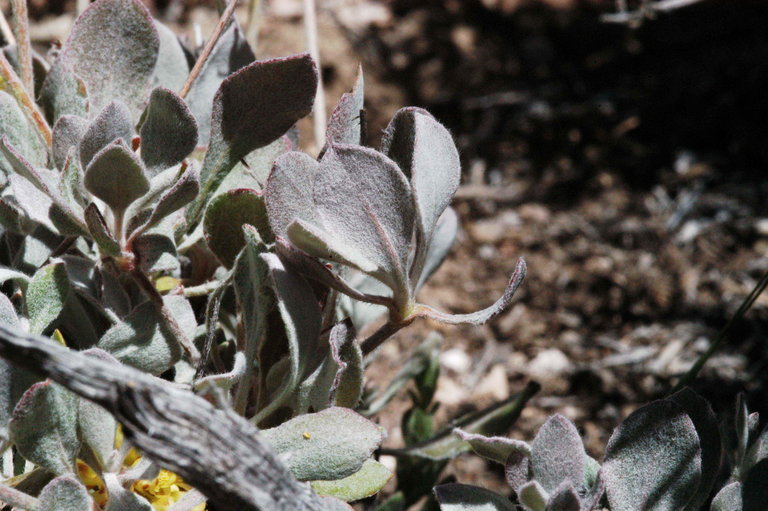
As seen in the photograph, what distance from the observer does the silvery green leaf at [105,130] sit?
32.3 inches

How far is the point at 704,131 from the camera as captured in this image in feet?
8.54

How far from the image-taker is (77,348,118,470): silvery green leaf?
78 centimetres

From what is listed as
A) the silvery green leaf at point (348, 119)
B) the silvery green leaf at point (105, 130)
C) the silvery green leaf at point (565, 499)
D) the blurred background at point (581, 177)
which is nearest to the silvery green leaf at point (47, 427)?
the silvery green leaf at point (105, 130)

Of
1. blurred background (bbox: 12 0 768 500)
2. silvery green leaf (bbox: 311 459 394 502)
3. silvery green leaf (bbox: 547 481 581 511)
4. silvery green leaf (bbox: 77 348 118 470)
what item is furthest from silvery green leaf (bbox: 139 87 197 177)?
blurred background (bbox: 12 0 768 500)

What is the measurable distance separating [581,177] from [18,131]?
6.62ft

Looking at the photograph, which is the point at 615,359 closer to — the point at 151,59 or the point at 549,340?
the point at 549,340

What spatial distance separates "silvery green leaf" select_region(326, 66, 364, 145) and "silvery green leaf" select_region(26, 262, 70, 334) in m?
0.30

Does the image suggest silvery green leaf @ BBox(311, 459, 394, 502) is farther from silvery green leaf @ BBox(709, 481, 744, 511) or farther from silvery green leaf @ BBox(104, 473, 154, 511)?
silvery green leaf @ BBox(709, 481, 744, 511)

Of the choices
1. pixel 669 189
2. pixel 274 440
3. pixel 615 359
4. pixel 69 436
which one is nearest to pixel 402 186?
pixel 274 440

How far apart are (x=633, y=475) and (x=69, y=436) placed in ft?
1.75

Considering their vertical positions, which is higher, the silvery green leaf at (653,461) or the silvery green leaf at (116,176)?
the silvery green leaf at (116,176)

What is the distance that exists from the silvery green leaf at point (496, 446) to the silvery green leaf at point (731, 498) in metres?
0.20

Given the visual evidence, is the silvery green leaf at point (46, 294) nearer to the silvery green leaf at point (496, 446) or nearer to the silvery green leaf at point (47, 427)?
the silvery green leaf at point (47, 427)

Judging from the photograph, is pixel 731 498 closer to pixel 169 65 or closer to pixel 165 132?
pixel 165 132
